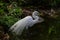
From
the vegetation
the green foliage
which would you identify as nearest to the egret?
the vegetation

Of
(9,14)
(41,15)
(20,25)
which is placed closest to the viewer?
(20,25)

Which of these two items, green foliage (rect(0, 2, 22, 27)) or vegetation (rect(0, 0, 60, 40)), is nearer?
vegetation (rect(0, 0, 60, 40))

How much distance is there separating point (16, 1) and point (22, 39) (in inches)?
162

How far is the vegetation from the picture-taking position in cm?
855

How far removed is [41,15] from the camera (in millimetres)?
11289

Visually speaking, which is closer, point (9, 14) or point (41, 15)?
point (9, 14)

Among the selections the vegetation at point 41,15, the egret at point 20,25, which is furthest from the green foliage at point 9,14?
the egret at point 20,25

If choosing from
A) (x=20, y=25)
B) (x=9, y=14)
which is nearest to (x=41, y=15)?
(x=9, y=14)

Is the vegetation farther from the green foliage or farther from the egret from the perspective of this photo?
the egret

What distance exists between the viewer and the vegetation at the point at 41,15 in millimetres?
8552

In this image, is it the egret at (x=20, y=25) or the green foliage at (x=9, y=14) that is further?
the green foliage at (x=9, y=14)

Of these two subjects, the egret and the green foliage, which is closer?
the egret

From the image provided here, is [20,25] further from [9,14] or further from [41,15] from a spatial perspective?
[41,15]

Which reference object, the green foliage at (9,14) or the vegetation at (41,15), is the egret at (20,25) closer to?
the vegetation at (41,15)
